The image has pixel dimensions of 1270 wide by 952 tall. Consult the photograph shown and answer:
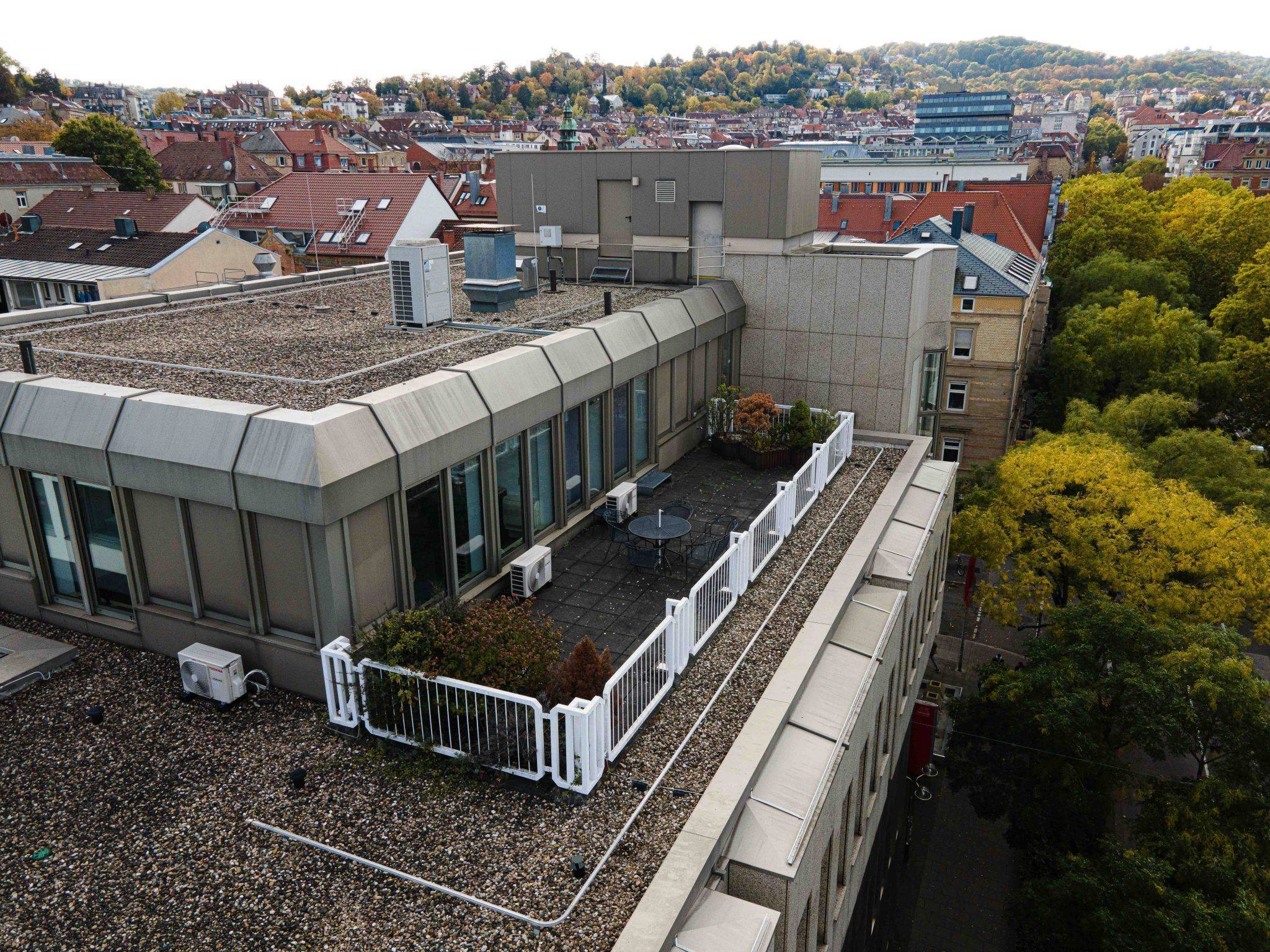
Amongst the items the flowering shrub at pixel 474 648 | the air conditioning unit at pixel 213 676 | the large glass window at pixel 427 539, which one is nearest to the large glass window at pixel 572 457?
the large glass window at pixel 427 539

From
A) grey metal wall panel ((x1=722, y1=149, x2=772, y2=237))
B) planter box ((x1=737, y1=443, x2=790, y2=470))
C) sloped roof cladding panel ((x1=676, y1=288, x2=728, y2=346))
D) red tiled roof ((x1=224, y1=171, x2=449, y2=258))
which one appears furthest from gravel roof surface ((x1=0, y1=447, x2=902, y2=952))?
red tiled roof ((x1=224, y1=171, x2=449, y2=258))

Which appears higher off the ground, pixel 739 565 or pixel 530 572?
A: pixel 739 565

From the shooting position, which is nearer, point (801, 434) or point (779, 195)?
point (801, 434)

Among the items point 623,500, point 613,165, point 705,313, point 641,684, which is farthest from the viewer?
point 613,165

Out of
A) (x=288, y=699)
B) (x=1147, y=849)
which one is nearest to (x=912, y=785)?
(x=1147, y=849)

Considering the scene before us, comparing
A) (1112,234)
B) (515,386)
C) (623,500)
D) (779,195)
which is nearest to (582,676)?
(515,386)

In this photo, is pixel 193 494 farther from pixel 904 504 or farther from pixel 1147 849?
pixel 1147 849

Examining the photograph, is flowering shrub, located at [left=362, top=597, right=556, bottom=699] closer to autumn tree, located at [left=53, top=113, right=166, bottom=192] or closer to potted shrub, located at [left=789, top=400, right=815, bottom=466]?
potted shrub, located at [left=789, top=400, right=815, bottom=466]

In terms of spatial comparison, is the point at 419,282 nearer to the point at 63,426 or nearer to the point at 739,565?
the point at 63,426

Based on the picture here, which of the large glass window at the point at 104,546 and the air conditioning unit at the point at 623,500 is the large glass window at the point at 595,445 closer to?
the air conditioning unit at the point at 623,500
